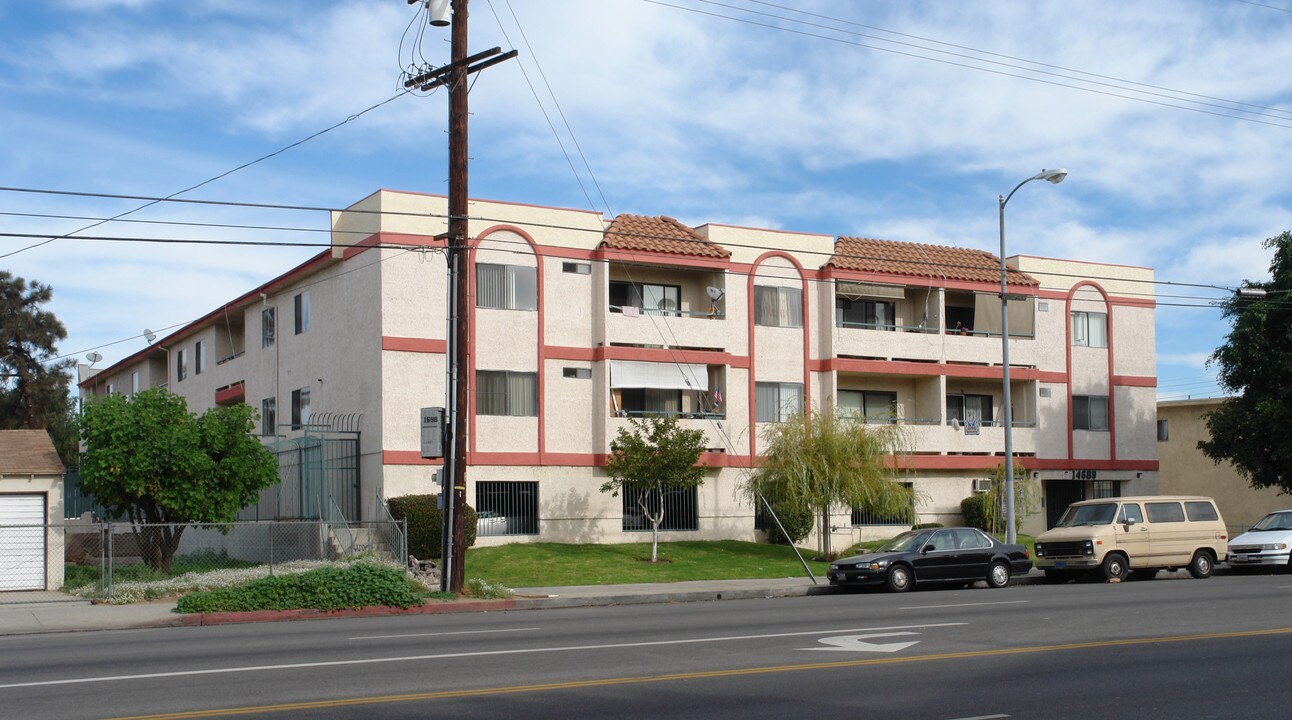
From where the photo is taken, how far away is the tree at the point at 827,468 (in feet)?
105

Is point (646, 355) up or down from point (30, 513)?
up

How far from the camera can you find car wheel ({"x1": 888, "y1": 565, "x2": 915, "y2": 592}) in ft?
80.5

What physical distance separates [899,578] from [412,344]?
14414mm

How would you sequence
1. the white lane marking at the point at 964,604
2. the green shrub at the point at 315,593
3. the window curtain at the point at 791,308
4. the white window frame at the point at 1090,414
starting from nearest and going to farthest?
the white lane marking at the point at 964,604
the green shrub at the point at 315,593
the window curtain at the point at 791,308
the white window frame at the point at 1090,414

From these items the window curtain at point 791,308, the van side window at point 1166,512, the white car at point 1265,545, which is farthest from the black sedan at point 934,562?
the window curtain at point 791,308

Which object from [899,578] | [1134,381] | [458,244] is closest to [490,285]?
[458,244]

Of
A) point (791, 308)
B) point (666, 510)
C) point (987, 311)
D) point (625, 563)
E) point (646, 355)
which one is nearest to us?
point (625, 563)

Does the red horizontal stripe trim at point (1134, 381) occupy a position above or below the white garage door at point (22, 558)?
above

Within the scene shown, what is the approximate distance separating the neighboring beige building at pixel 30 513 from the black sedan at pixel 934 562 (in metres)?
16.4

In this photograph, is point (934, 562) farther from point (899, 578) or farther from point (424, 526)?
point (424, 526)

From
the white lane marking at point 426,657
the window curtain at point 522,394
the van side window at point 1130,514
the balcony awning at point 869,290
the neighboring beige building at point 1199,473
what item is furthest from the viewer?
the neighboring beige building at point 1199,473

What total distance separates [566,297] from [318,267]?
Answer: 733 centimetres

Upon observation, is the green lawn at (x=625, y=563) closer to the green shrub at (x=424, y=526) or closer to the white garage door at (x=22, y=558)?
the green shrub at (x=424, y=526)

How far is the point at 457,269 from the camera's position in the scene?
23078 mm
